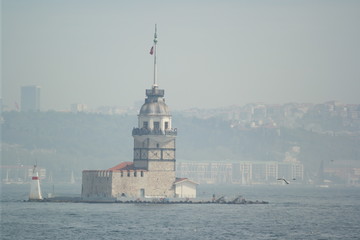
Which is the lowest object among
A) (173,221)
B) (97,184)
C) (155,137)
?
(173,221)

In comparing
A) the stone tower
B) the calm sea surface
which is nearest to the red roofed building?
the stone tower

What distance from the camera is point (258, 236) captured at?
93.0 meters

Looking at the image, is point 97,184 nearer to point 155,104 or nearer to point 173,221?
point 155,104

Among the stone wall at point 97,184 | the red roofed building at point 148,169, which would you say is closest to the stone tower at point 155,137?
the red roofed building at point 148,169

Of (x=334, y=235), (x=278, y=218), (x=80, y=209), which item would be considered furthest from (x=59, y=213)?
(x=334, y=235)

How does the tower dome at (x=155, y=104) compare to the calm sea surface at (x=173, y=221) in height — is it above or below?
above

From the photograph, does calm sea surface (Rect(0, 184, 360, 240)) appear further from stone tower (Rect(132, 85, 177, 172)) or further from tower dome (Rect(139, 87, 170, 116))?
tower dome (Rect(139, 87, 170, 116))

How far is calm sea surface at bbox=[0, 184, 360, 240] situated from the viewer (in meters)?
94.1

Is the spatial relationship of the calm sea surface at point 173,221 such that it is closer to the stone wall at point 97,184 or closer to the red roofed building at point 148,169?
the stone wall at point 97,184

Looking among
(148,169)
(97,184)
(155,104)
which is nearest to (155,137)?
(148,169)

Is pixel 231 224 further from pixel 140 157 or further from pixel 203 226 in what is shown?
pixel 140 157

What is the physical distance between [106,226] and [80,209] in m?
17.8

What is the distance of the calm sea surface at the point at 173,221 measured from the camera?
94.1m

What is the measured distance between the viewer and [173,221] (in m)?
105
